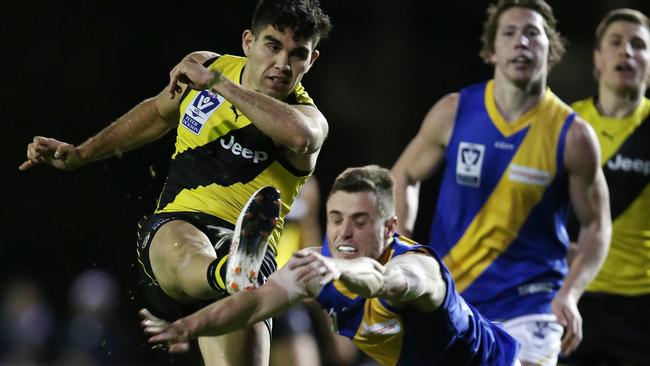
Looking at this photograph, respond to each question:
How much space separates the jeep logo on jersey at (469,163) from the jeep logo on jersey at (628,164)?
114 centimetres

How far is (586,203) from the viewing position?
6.17 metres

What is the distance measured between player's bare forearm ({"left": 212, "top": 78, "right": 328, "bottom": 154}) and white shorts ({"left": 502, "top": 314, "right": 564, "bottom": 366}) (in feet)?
6.17

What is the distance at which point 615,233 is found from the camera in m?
7.00

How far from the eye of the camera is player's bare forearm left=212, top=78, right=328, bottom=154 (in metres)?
4.63

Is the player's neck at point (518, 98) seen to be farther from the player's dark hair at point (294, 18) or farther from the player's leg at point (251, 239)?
the player's leg at point (251, 239)

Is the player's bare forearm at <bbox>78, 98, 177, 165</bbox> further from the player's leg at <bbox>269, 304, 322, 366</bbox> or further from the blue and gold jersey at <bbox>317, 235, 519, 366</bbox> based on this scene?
the player's leg at <bbox>269, 304, 322, 366</bbox>

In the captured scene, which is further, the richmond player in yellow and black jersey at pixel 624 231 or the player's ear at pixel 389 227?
the richmond player in yellow and black jersey at pixel 624 231

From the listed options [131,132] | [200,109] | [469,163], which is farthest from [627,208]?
[131,132]

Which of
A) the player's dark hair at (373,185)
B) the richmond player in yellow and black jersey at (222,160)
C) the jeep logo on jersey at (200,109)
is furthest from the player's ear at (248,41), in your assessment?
the player's dark hair at (373,185)

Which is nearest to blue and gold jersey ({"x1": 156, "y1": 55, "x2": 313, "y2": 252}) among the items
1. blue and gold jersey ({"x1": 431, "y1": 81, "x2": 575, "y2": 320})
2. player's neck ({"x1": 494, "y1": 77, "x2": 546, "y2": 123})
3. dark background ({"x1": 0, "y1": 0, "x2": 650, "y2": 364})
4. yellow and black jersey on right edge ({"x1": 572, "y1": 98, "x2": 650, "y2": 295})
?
blue and gold jersey ({"x1": 431, "y1": 81, "x2": 575, "y2": 320})

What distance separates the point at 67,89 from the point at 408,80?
14.1 feet

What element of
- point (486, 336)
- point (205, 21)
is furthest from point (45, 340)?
point (486, 336)

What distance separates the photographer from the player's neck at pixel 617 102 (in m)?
7.08

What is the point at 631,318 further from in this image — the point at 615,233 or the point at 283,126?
the point at 283,126
